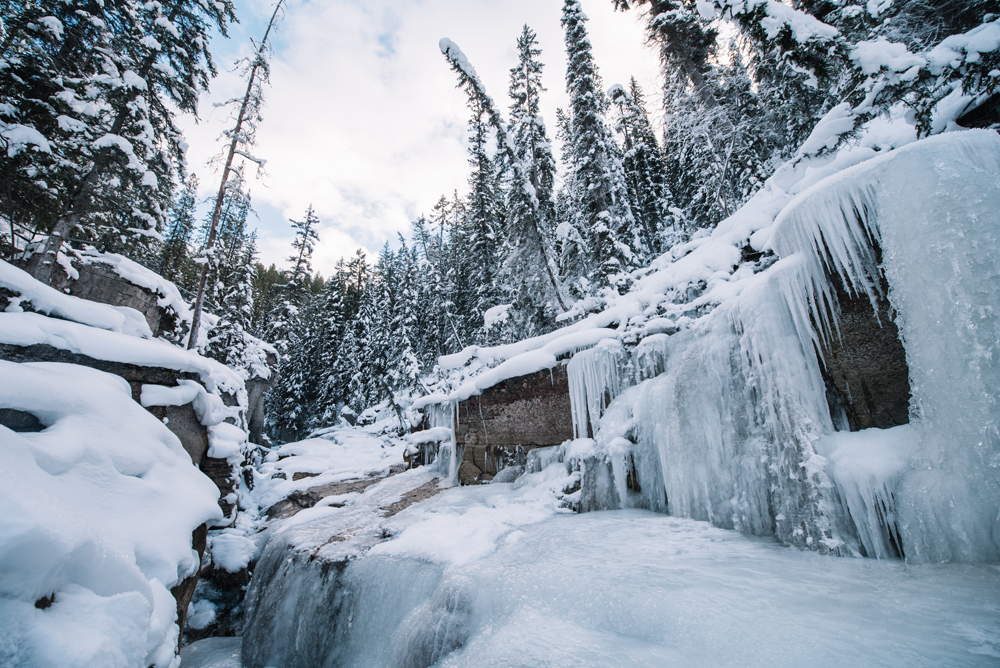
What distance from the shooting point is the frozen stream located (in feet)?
6.58

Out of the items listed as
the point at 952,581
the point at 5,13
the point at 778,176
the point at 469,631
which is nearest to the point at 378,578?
the point at 469,631

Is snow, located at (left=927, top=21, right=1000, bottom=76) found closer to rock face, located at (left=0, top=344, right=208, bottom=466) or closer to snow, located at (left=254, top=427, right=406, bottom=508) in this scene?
rock face, located at (left=0, top=344, right=208, bottom=466)

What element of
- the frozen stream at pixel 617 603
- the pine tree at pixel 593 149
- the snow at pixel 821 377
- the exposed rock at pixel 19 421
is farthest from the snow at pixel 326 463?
the pine tree at pixel 593 149

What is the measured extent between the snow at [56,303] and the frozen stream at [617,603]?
18.8 feet

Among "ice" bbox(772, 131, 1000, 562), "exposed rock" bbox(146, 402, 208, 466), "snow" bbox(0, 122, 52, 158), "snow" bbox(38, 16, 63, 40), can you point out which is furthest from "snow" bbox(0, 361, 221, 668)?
"snow" bbox(38, 16, 63, 40)

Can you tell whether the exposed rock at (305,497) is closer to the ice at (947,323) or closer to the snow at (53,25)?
the ice at (947,323)

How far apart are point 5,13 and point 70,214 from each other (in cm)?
500

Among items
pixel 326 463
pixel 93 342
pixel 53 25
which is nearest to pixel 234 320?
pixel 326 463

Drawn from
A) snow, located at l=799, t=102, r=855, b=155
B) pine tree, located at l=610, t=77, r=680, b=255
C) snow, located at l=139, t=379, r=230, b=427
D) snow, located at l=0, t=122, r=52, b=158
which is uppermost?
pine tree, located at l=610, t=77, r=680, b=255

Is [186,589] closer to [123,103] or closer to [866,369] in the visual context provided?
[866,369]

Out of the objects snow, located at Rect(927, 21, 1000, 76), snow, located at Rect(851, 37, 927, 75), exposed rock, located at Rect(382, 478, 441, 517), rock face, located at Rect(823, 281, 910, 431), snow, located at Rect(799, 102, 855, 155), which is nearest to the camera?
Answer: snow, located at Rect(927, 21, 1000, 76)

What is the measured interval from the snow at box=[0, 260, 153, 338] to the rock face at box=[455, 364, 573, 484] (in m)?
7.06

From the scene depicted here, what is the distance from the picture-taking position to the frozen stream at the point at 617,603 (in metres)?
2.01

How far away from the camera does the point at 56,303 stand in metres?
6.09
